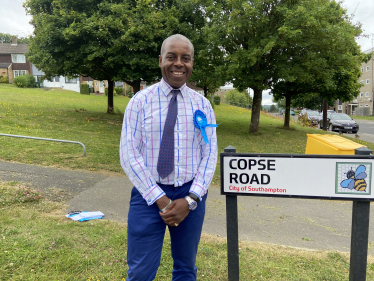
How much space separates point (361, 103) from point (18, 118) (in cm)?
6374

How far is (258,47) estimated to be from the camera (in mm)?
11359

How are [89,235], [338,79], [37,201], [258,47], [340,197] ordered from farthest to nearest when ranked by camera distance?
1. [338,79]
2. [258,47]
3. [37,201]
4. [89,235]
5. [340,197]

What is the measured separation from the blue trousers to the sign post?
54 cm

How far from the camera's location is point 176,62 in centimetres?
194

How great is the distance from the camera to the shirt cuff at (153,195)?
1.85 meters

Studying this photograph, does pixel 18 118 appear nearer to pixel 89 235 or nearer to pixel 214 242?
pixel 89 235

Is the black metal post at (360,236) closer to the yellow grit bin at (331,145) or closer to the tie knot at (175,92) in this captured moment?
the tie knot at (175,92)

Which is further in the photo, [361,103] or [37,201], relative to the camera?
[361,103]

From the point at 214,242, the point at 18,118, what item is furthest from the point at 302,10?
the point at 18,118

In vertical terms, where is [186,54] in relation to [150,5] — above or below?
below

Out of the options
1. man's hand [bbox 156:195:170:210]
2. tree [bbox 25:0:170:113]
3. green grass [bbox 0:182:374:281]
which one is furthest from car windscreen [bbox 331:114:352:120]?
man's hand [bbox 156:195:170:210]

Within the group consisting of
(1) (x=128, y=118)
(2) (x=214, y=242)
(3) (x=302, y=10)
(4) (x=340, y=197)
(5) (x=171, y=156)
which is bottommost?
(2) (x=214, y=242)

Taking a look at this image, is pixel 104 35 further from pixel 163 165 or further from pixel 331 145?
pixel 163 165

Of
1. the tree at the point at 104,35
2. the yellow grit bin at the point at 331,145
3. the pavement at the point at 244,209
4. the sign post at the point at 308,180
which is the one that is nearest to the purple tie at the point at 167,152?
the sign post at the point at 308,180
